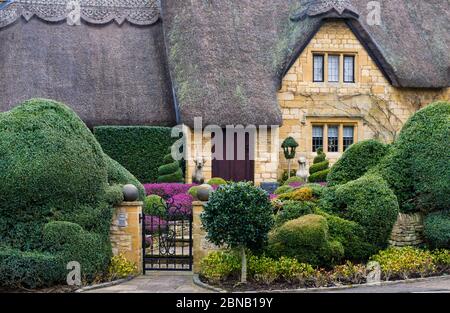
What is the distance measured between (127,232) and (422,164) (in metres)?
5.79

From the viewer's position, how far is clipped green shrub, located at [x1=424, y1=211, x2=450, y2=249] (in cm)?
1376

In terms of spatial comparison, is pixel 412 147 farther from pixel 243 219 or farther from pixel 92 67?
pixel 92 67

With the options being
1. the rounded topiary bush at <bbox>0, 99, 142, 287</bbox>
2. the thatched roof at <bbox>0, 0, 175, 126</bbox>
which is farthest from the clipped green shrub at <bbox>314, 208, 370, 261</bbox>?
the thatched roof at <bbox>0, 0, 175, 126</bbox>

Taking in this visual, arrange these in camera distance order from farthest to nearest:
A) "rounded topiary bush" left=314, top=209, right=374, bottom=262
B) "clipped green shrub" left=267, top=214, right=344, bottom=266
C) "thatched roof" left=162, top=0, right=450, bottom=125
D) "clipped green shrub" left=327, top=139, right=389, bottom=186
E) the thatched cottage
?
1. the thatched cottage
2. "thatched roof" left=162, top=0, right=450, bottom=125
3. "clipped green shrub" left=327, top=139, right=389, bottom=186
4. "rounded topiary bush" left=314, top=209, right=374, bottom=262
5. "clipped green shrub" left=267, top=214, right=344, bottom=266

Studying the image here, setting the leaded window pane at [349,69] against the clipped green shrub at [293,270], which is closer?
the clipped green shrub at [293,270]

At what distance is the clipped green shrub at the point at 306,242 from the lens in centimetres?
1285

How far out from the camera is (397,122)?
1062 inches

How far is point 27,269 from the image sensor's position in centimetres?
1202

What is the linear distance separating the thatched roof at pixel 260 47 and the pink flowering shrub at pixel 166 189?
2.65 m

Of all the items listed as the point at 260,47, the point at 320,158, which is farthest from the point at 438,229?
the point at 260,47

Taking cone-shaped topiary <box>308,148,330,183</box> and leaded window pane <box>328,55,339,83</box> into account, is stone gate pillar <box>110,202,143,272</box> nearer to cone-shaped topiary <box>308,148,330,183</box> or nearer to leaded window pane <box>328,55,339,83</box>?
cone-shaped topiary <box>308,148,330,183</box>

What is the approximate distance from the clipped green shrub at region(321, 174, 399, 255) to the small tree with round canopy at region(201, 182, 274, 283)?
77.5 inches

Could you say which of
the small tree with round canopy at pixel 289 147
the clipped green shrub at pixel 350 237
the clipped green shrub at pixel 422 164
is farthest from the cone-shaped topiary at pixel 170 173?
the clipped green shrub at pixel 350 237

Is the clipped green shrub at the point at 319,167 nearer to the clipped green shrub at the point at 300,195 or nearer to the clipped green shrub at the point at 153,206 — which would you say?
the clipped green shrub at the point at 153,206
